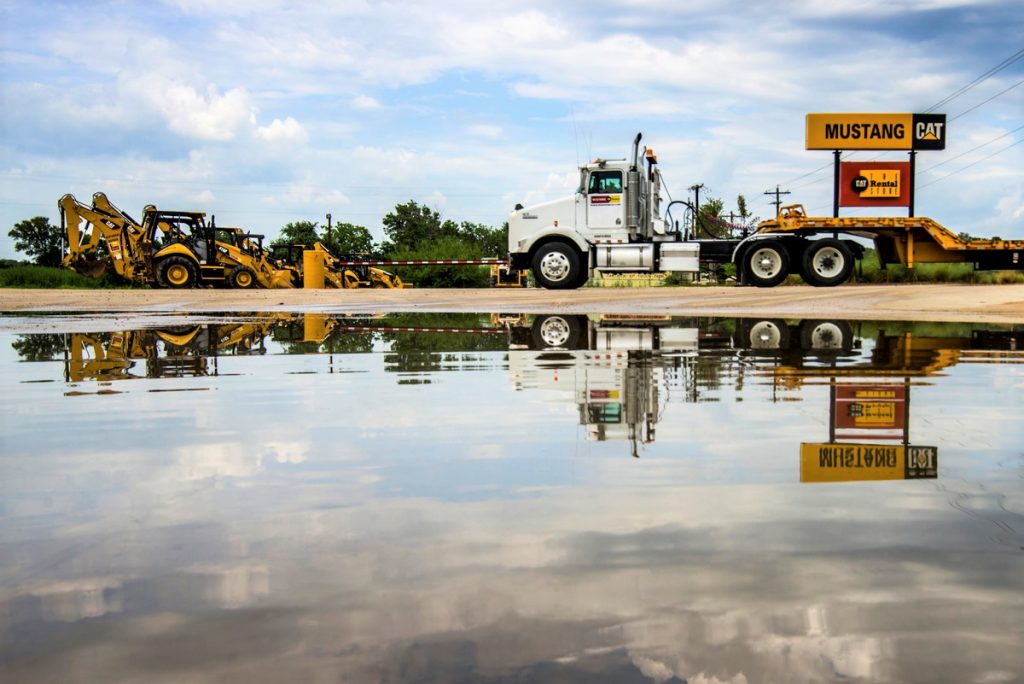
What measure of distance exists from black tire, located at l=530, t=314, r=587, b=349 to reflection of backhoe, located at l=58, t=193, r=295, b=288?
24.2 m

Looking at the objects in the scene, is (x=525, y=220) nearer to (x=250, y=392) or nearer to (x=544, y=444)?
(x=250, y=392)

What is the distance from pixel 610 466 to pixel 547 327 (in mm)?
9918

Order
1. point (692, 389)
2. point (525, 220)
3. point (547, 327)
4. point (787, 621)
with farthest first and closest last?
point (525, 220) < point (547, 327) < point (692, 389) < point (787, 621)

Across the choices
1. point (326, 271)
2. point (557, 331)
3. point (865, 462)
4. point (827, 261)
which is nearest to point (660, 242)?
point (827, 261)

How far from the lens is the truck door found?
25562 millimetres

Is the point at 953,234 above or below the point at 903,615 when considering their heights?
above

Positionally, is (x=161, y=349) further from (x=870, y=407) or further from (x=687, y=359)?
(x=870, y=407)

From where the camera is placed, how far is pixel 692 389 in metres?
6.62

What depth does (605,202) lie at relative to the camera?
2566 cm

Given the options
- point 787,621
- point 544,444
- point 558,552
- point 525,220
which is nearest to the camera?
point 787,621

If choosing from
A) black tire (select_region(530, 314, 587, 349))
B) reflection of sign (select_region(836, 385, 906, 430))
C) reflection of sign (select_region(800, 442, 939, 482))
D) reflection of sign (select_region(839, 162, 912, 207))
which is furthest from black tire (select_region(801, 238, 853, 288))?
reflection of sign (select_region(800, 442, 939, 482))

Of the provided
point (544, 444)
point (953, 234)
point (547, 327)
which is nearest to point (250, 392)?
point (544, 444)

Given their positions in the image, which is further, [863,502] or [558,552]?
[863,502]

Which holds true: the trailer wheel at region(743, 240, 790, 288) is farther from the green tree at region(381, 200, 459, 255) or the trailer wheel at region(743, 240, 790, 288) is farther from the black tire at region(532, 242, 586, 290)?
the green tree at region(381, 200, 459, 255)
